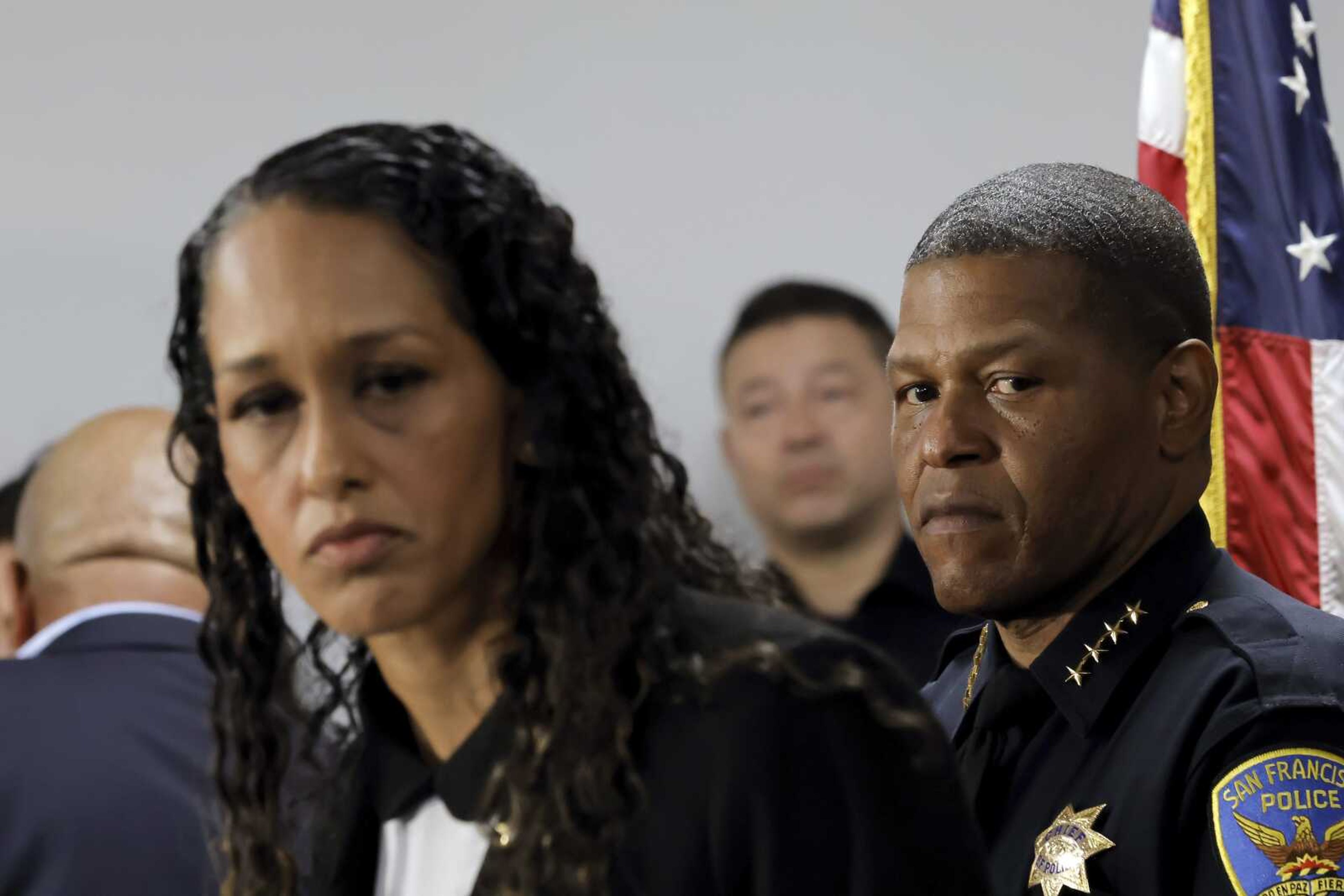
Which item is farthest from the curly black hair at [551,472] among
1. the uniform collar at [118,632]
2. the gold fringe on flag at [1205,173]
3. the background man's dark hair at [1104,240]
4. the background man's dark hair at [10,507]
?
the background man's dark hair at [10,507]

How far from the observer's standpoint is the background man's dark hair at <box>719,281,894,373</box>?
10.3ft

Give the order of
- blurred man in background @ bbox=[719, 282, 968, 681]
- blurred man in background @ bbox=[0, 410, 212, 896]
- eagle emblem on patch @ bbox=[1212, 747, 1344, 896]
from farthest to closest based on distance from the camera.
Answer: blurred man in background @ bbox=[719, 282, 968, 681] < blurred man in background @ bbox=[0, 410, 212, 896] < eagle emblem on patch @ bbox=[1212, 747, 1344, 896]

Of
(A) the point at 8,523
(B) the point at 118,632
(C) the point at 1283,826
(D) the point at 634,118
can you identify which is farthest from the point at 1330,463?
(A) the point at 8,523

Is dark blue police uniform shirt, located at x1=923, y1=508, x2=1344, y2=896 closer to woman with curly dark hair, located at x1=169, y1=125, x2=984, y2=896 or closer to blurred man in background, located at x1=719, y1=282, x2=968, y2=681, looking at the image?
woman with curly dark hair, located at x1=169, y1=125, x2=984, y2=896

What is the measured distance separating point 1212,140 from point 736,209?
1187 millimetres

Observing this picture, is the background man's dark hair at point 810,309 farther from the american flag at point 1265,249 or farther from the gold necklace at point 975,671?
the gold necklace at point 975,671

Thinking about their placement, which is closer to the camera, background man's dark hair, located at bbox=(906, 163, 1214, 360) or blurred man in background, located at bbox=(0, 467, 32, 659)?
background man's dark hair, located at bbox=(906, 163, 1214, 360)

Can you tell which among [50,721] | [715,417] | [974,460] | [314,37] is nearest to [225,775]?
[974,460]

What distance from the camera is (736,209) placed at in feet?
10.8

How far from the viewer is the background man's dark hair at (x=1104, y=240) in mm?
1331

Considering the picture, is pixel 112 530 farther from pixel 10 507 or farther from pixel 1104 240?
pixel 1104 240

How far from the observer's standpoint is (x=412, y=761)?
105 cm

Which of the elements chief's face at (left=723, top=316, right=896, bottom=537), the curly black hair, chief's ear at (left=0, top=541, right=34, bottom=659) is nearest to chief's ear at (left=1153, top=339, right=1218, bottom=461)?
the curly black hair

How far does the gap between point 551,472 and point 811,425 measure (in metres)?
2.13
